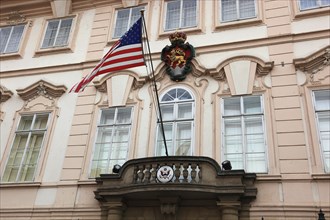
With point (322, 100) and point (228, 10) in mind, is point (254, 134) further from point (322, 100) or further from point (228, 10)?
point (228, 10)

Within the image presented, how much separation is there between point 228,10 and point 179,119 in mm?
4069

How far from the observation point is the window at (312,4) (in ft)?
33.8

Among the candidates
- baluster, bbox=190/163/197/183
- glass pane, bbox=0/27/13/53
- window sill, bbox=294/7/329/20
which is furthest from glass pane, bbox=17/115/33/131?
window sill, bbox=294/7/329/20

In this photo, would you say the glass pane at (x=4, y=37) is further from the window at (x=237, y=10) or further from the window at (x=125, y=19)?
the window at (x=237, y=10)

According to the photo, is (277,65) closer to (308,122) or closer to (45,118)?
(308,122)

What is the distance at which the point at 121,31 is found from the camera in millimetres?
12352

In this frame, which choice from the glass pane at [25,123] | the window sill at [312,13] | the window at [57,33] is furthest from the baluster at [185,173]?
the window at [57,33]

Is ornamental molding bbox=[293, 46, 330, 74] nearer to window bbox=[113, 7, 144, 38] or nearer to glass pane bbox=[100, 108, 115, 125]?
glass pane bbox=[100, 108, 115, 125]

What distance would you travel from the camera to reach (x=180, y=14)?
11812mm

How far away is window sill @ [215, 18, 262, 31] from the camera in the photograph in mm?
10625

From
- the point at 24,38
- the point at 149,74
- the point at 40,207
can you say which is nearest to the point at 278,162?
the point at 149,74

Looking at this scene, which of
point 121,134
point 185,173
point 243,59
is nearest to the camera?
point 185,173

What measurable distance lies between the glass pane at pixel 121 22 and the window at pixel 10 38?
390cm

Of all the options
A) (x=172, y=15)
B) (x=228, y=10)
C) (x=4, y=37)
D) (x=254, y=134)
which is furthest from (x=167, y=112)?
(x=4, y=37)
